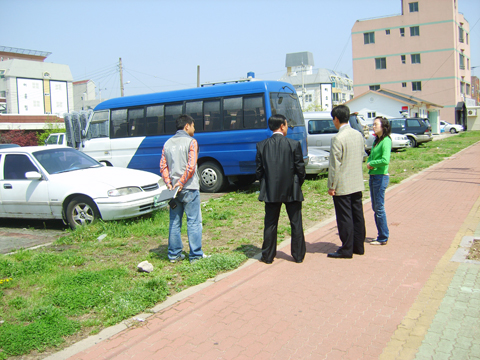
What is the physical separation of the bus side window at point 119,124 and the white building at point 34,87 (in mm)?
62971

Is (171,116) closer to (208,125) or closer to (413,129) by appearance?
(208,125)

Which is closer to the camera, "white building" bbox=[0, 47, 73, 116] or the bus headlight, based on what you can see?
the bus headlight

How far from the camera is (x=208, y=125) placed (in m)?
12.0

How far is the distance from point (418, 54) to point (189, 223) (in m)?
57.9

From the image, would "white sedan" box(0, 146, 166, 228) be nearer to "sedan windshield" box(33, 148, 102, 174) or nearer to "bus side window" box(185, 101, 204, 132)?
"sedan windshield" box(33, 148, 102, 174)

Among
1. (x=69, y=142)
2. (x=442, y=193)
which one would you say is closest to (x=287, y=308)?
(x=442, y=193)

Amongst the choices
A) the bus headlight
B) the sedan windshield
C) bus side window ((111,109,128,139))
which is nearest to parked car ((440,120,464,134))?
bus side window ((111,109,128,139))

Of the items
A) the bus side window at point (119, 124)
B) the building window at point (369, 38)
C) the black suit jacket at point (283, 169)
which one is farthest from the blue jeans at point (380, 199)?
the building window at point (369, 38)

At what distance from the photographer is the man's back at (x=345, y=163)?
5.51m

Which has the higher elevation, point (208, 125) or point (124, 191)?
point (208, 125)

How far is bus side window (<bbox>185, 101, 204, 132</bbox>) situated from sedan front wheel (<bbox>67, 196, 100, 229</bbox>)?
512cm

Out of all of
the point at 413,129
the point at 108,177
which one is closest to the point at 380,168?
the point at 108,177

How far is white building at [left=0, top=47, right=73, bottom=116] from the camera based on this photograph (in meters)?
73.7

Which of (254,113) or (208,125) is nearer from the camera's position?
(254,113)
